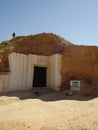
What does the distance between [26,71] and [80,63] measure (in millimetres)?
4102

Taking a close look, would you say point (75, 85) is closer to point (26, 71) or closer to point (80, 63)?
point (80, 63)

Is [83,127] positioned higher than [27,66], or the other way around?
[27,66]

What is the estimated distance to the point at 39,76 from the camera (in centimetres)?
1848

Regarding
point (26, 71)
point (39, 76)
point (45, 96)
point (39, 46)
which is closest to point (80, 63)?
point (39, 76)

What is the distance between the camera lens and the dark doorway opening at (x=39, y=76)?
18281 mm

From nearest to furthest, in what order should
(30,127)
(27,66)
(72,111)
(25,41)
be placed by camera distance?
(30,127), (72,111), (27,66), (25,41)

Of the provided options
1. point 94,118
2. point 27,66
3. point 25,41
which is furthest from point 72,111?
point 25,41

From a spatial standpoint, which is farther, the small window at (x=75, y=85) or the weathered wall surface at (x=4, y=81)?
the small window at (x=75, y=85)

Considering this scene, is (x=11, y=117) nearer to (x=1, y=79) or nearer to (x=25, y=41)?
(x=1, y=79)

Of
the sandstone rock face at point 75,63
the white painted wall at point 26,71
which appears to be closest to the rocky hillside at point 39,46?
the sandstone rock face at point 75,63

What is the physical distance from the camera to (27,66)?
1744 cm

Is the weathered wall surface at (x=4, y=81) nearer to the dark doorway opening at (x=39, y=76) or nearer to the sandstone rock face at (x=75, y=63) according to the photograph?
the sandstone rock face at (x=75, y=63)

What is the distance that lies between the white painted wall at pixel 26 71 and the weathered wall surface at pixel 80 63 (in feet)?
2.43

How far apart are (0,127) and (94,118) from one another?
147 inches
